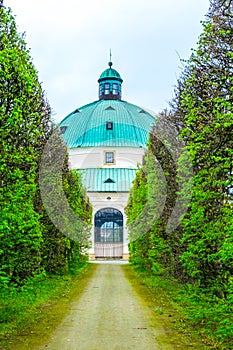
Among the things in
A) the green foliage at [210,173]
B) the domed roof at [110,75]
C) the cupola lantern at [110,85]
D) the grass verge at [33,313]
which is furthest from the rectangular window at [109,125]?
the grass verge at [33,313]

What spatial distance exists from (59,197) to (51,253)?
9.74ft

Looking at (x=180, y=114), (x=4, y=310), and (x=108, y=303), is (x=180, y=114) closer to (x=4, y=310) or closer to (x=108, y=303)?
(x=108, y=303)

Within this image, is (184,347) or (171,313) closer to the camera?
(184,347)

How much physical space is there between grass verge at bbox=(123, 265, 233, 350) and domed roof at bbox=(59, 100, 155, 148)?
4638 cm

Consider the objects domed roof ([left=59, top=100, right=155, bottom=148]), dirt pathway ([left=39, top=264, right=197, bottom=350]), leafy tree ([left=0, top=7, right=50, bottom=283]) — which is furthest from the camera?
domed roof ([left=59, top=100, right=155, bottom=148])

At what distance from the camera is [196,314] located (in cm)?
1304

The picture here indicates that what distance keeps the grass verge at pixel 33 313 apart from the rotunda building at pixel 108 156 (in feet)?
125

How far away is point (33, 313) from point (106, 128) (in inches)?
2137

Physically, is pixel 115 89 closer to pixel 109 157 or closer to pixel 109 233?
pixel 109 157

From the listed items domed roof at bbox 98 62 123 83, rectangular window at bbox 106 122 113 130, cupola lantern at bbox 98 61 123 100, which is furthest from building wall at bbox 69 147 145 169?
domed roof at bbox 98 62 123 83

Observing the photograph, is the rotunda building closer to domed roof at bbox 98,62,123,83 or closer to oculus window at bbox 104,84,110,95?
oculus window at bbox 104,84,110,95

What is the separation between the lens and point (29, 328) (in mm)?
12102

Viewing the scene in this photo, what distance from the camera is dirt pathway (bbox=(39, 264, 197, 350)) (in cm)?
1015

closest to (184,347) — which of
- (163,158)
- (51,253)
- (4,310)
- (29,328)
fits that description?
(29,328)
